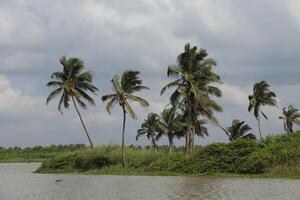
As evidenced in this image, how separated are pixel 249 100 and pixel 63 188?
129ft

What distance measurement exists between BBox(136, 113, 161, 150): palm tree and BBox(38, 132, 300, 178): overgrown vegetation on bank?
27.8 metres

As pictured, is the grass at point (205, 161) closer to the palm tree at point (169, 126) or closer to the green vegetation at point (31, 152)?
the palm tree at point (169, 126)

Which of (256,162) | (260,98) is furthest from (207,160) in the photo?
(260,98)

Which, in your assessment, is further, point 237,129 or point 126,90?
point 237,129

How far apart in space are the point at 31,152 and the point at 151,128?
3316 centimetres

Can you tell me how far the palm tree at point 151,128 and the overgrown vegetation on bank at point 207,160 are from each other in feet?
91.4

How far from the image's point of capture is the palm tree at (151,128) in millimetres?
74250

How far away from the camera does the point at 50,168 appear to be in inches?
1853

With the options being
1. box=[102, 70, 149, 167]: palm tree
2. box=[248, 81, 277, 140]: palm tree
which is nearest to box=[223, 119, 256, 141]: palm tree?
box=[248, 81, 277, 140]: palm tree

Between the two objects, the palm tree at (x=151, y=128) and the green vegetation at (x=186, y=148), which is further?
the palm tree at (x=151, y=128)

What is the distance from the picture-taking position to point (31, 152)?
98.2 meters

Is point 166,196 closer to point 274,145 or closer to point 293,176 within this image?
point 293,176

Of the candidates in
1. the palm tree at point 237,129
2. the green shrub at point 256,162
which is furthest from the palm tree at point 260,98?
the green shrub at point 256,162

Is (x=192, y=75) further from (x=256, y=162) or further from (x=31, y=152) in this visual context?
(x=31, y=152)
